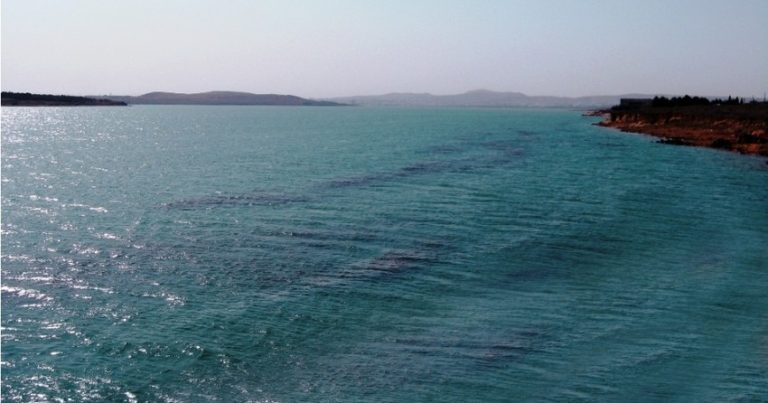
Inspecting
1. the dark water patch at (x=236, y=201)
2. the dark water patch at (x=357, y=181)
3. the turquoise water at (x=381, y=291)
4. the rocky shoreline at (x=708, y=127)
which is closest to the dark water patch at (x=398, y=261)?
the turquoise water at (x=381, y=291)

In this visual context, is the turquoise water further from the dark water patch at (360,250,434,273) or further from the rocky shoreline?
the rocky shoreline

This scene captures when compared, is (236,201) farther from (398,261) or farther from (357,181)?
(398,261)

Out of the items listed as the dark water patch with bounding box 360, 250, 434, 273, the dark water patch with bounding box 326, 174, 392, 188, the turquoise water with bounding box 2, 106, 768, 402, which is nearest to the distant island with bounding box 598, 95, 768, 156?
the turquoise water with bounding box 2, 106, 768, 402

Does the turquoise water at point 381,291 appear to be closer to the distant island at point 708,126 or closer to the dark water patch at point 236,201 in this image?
the dark water patch at point 236,201

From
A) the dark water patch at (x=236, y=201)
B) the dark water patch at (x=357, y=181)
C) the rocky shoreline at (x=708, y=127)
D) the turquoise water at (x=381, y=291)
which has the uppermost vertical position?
the rocky shoreline at (x=708, y=127)

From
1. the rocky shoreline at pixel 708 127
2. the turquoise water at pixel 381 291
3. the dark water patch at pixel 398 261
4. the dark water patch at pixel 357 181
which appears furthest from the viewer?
the rocky shoreline at pixel 708 127

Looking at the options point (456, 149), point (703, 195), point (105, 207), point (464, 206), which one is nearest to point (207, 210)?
point (105, 207)
